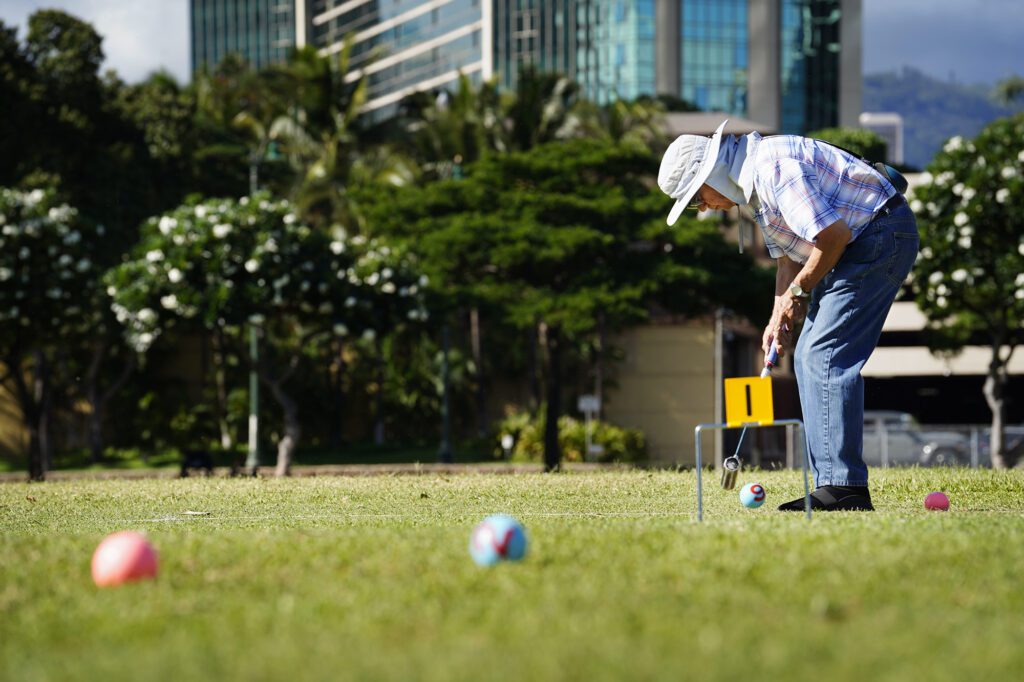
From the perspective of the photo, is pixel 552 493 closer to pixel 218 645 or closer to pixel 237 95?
pixel 218 645

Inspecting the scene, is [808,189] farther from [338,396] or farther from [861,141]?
[861,141]

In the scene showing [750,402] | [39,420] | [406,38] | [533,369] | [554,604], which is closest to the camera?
[554,604]

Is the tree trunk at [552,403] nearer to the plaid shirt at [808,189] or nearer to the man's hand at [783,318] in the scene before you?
the man's hand at [783,318]

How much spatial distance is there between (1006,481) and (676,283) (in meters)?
19.8

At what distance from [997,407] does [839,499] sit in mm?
26950

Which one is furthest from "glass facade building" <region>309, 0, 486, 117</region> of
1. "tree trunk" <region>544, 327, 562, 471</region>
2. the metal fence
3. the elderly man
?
the elderly man

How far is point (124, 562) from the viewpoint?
4.49m

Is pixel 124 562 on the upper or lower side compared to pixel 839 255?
lower

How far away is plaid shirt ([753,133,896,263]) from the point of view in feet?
22.7

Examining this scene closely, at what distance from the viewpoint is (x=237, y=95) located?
58250 millimetres

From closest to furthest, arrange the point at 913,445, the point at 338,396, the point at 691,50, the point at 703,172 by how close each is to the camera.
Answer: the point at 703,172
the point at 913,445
the point at 338,396
the point at 691,50

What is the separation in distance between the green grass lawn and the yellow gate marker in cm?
44

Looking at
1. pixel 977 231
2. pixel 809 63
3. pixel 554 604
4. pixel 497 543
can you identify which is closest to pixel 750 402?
pixel 497 543

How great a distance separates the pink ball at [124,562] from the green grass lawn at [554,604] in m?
0.07
